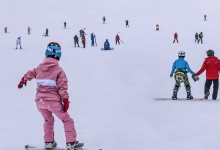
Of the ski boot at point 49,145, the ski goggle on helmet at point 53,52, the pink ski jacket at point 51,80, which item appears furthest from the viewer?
the ski boot at point 49,145

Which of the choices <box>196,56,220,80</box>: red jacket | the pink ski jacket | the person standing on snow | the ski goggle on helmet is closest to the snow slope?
the person standing on snow

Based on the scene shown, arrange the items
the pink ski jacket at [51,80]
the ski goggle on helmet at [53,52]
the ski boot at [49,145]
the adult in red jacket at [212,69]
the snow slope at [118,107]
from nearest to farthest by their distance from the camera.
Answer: the pink ski jacket at [51,80]
the ski goggle on helmet at [53,52]
the ski boot at [49,145]
the snow slope at [118,107]
the adult in red jacket at [212,69]

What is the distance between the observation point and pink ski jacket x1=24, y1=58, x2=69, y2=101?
450cm

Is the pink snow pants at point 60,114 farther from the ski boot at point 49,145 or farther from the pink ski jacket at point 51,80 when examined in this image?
the ski boot at point 49,145

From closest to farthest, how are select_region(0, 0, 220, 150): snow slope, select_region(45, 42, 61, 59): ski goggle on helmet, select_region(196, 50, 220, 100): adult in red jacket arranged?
select_region(45, 42, 61, 59): ski goggle on helmet
select_region(0, 0, 220, 150): snow slope
select_region(196, 50, 220, 100): adult in red jacket

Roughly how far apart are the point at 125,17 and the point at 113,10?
4.82 metres

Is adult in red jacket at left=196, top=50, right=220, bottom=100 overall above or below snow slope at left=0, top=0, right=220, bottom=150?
above

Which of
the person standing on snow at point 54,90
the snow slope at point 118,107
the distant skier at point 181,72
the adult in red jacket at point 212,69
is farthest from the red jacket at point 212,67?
the person standing on snow at point 54,90

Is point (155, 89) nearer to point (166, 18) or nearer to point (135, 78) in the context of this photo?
point (135, 78)

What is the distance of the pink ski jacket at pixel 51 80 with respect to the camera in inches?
177

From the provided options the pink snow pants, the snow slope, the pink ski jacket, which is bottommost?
the snow slope

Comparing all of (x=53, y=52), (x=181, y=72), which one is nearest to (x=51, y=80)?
(x=53, y=52)

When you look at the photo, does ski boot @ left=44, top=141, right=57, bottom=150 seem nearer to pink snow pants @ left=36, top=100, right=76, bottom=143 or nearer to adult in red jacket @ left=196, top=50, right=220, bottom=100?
pink snow pants @ left=36, top=100, right=76, bottom=143

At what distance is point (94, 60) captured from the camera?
66.4 feet
